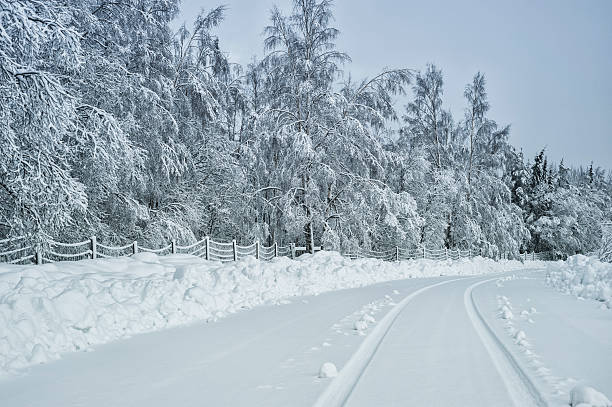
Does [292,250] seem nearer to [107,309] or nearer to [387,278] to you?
[387,278]

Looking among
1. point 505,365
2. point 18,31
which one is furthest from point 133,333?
point 18,31

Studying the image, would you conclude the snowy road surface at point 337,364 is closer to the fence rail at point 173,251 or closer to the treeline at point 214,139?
the treeline at point 214,139

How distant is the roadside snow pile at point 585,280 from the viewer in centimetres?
943

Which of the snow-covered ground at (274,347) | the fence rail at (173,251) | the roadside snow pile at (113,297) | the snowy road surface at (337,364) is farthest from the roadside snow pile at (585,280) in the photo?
the fence rail at (173,251)

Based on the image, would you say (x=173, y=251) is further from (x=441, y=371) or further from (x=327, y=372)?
(x=441, y=371)

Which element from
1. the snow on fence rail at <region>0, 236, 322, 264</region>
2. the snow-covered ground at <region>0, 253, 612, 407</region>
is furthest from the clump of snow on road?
the snow on fence rail at <region>0, 236, 322, 264</region>

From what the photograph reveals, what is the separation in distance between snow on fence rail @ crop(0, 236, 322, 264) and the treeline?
19.0 inches

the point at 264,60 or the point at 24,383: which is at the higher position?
the point at 264,60

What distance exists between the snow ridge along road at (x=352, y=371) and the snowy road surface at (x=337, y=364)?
3 centimetres

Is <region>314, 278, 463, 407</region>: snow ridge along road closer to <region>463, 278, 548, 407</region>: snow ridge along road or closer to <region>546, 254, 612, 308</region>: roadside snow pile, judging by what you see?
<region>463, 278, 548, 407</region>: snow ridge along road

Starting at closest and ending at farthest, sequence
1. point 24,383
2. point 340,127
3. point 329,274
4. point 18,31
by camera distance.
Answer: point 24,383
point 18,31
point 329,274
point 340,127

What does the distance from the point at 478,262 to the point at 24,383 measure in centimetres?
2708

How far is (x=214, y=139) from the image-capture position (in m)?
20.6

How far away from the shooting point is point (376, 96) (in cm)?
2136
